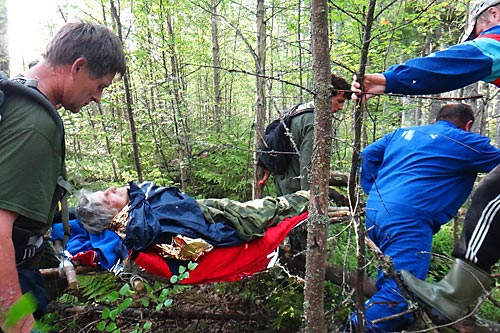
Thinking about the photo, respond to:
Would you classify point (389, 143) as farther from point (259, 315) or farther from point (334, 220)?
point (259, 315)

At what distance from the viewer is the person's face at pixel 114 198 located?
10.4 feet

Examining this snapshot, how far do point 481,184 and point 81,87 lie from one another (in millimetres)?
2360

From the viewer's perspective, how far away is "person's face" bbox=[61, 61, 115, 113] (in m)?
1.66

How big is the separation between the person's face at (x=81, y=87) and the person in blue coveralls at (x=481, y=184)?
4.21ft

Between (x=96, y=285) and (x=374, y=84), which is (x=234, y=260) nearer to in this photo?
(x=96, y=285)

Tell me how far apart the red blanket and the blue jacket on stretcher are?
1742 mm

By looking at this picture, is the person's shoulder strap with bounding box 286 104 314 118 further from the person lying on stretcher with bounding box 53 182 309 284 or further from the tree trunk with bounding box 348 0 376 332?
the tree trunk with bounding box 348 0 376 332

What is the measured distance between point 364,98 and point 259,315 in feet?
8.16

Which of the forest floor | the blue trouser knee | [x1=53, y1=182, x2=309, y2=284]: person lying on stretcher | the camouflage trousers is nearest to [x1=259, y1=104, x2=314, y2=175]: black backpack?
the camouflage trousers

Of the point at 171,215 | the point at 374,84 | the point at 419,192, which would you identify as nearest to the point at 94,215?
the point at 171,215

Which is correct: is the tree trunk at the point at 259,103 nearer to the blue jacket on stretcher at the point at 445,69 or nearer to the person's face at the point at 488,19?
the person's face at the point at 488,19

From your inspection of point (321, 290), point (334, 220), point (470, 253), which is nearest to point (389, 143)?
point (334, 220)

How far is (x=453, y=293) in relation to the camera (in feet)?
6.32

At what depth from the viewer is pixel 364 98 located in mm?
1639
